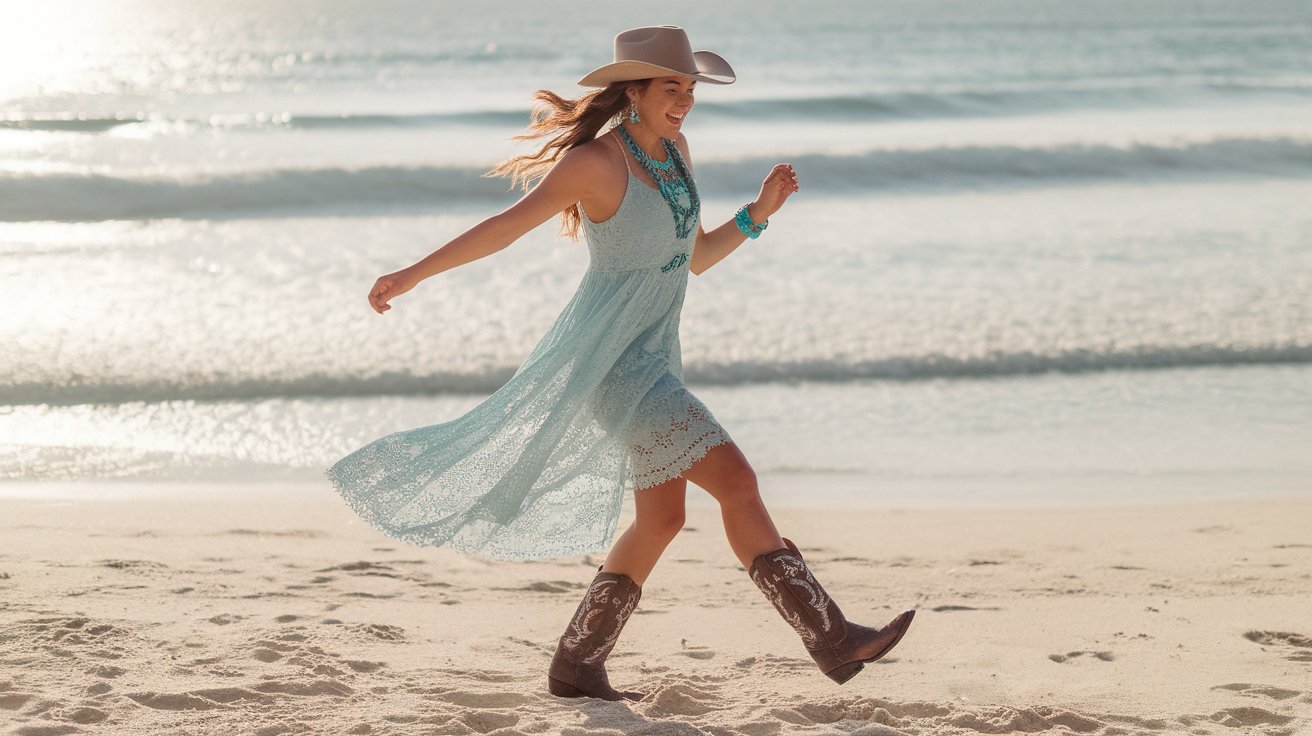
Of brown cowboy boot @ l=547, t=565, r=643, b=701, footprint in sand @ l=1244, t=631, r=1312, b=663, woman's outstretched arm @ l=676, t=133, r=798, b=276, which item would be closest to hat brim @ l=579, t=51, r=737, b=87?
woman's outstretched arm @ l=676, t=133, r=798, b=276

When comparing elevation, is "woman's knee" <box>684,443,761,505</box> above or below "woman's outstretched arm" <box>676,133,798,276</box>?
below

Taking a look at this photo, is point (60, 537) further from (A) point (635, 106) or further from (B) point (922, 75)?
(B) point (922, 75)

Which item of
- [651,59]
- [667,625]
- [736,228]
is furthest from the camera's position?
[667,625]

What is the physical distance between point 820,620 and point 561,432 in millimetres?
772

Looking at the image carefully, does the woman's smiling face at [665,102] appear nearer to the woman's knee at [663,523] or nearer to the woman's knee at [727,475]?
the woman's knee at [727,475]

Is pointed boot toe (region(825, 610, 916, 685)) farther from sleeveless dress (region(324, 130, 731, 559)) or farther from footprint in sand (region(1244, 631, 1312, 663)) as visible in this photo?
footprint in sand (region(1244, 631, 1312, 663))

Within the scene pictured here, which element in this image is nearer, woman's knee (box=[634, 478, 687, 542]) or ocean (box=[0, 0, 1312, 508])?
woman's knee (box=[634, 478, 687, 542])

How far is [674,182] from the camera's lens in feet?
11.0

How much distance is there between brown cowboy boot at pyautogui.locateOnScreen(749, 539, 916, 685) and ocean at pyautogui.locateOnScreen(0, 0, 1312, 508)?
2.33m

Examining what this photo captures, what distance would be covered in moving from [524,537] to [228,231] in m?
9.79

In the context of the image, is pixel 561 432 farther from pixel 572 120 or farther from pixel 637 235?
pixel 572 120

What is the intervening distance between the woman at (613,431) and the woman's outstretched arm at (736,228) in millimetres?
199

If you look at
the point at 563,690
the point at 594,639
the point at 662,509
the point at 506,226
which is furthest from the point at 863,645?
the point at 506,226

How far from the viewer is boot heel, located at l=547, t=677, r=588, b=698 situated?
3.55 m
